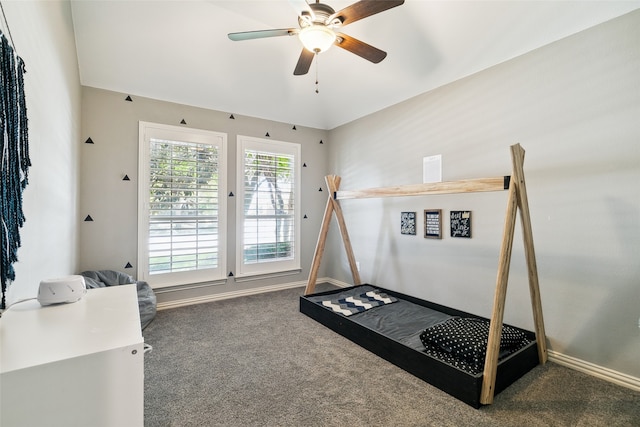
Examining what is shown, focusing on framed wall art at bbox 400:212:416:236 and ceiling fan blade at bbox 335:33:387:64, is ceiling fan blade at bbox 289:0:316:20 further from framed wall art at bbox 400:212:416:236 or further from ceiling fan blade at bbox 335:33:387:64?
framed wall art at bbox 400:212:416:236

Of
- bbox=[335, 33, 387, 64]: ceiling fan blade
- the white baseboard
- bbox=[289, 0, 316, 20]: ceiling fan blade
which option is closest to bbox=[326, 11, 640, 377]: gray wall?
the white baseboard

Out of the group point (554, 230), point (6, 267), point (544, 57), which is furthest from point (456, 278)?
point (6, 267)


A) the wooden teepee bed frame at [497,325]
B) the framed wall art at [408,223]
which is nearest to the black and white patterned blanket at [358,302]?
the wooden teepee bed frame at [497,325]

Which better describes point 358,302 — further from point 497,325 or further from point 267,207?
point 267,207

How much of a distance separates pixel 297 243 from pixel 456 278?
91.2 inches

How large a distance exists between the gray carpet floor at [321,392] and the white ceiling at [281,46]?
2.65 meters

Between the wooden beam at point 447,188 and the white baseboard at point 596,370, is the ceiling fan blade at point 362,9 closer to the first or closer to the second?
the wooden beam at point 447,188

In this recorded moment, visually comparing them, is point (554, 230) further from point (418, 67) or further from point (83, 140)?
point (83, 140)

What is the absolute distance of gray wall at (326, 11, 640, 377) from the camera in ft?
6.77

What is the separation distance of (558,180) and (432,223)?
119cm

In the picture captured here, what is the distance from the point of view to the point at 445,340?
214 cm

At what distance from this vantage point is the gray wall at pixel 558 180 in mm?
2062

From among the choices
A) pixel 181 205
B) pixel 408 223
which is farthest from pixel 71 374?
pixel 408 223

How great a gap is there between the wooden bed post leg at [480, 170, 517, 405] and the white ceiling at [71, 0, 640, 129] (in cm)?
145
